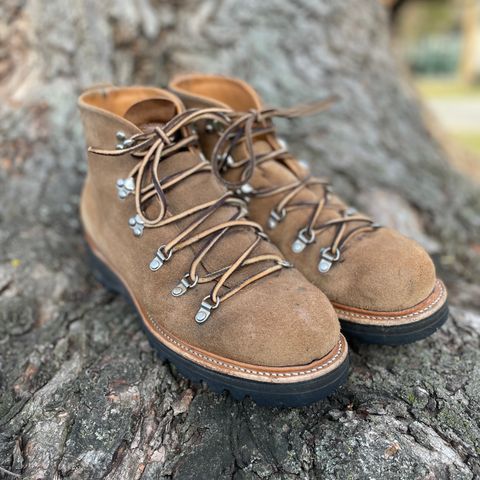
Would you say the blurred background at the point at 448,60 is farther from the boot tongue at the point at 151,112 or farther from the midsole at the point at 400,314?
the boot tongue at the point at 151,112

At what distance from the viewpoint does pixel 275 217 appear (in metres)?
1.75

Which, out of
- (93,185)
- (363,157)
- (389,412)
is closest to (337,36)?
(363,157)

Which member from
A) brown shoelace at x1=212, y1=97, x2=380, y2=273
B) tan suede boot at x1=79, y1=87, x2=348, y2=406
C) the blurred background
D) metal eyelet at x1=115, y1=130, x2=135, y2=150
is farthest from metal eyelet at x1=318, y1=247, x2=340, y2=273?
the blurred background

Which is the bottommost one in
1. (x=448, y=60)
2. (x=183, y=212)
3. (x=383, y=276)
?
(x=448, y=60)

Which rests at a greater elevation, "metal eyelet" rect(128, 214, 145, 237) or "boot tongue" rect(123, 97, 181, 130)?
"boot tongue" rect(123, 97, 181, 130)

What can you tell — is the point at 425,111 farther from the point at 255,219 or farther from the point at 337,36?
the point at 255,219

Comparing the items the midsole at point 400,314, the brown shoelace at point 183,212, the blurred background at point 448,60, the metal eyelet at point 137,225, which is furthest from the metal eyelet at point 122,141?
the blurred background at point 448,60

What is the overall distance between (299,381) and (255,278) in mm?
317

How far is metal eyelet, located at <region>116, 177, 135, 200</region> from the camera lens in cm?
159

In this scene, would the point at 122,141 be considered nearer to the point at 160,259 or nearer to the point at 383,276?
the point at 160,259

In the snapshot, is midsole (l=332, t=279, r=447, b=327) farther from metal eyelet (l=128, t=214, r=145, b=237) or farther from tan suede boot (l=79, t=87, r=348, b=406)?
metal eyelet (l=128, t=214, r=145, b=237)

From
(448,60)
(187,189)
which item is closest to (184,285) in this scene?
(187,189)

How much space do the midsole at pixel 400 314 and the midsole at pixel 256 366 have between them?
0.15 metres

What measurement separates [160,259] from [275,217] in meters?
0.45
